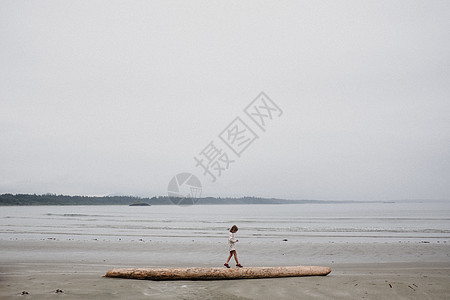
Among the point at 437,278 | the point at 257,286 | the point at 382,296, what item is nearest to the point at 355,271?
the point at 437,278

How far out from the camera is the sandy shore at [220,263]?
8.91 metres

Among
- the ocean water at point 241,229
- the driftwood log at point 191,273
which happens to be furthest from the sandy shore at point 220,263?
the ocean water at point 241,229

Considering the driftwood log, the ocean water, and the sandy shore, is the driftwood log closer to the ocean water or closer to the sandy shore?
the sandy shore

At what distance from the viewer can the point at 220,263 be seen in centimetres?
1509

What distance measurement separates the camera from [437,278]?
1128cm

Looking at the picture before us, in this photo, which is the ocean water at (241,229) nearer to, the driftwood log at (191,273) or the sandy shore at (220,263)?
the sandy shore at (220,263)

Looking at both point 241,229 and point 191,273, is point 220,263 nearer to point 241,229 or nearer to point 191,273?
point 191,273

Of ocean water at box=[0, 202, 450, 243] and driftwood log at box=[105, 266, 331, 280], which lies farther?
ocean water at box=[0, 202, 450, 243]

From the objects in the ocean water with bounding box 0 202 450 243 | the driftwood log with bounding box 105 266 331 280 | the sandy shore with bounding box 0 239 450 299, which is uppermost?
the driftwood log with bounding box 105 266 331 280

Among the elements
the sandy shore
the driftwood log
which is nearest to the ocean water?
the sandy shore

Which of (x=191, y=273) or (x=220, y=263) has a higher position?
(x=191, y=273)

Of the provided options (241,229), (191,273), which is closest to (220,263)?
(191,273)

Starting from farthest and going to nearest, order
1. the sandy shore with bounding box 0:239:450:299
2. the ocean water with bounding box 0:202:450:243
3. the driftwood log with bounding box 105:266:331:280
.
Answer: the ocean water with bounding box 0:202:450:243, the driftwood log with bounding box 105:266:331:280, the sandy shore with bounding box 0:239:450:299

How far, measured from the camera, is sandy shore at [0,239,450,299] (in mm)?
8914
